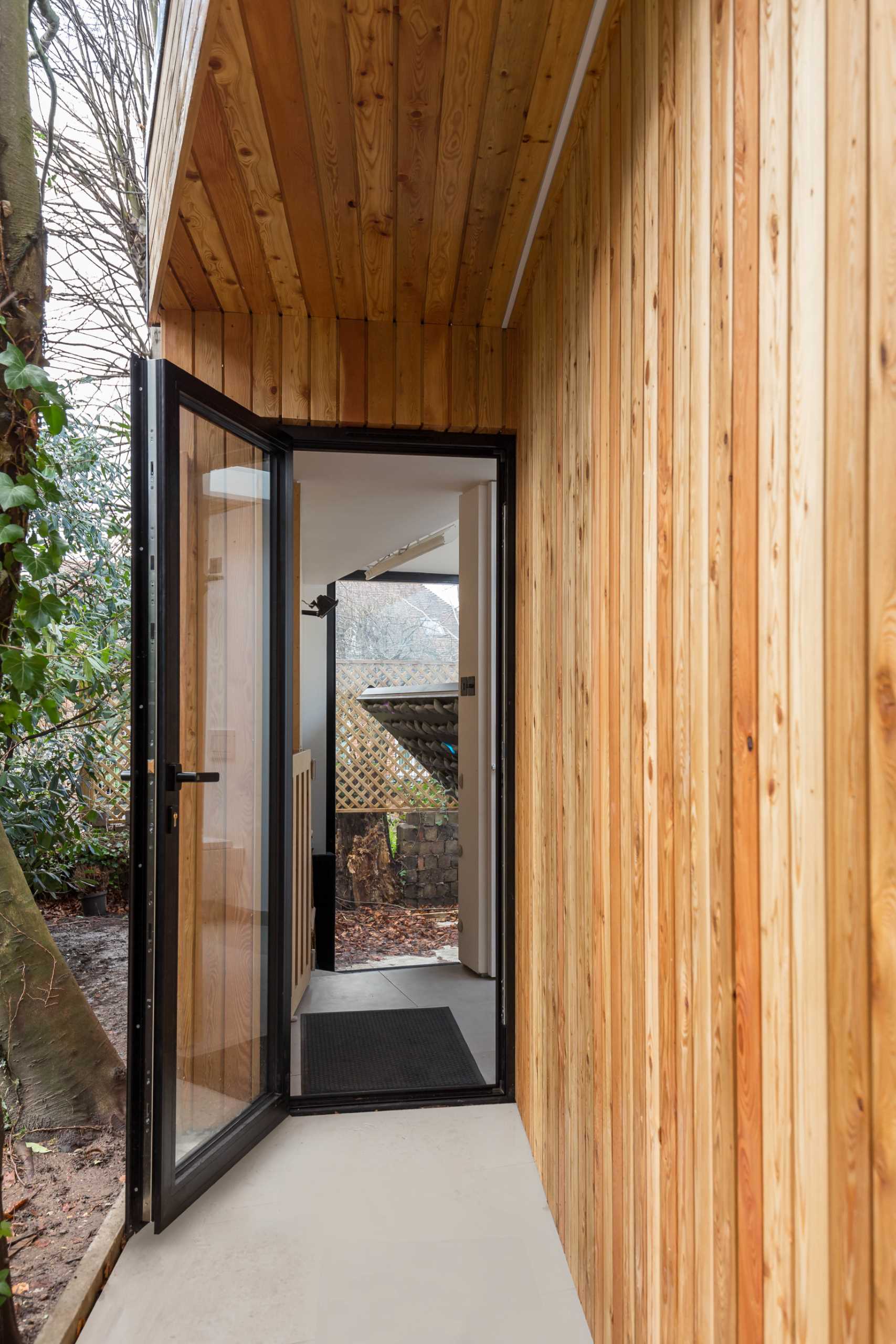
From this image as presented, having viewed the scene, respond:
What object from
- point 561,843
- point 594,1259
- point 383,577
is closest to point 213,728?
point 561,843

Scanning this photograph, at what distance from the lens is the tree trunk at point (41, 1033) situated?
2.34 m

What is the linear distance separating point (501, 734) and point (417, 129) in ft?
5.90

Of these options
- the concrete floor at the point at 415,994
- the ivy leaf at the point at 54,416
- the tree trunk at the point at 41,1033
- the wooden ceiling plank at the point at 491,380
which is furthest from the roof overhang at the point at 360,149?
the concrete floor at the point at 415,994

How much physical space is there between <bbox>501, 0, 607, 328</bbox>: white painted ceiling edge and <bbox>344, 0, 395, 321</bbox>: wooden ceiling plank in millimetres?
365

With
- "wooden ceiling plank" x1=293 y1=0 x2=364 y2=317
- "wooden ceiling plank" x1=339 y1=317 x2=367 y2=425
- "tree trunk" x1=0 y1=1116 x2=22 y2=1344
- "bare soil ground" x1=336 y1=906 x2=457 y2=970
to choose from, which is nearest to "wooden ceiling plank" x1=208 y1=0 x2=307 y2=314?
"wooden ceiling plank" x1=293 y1=0 x2=364 y2=317

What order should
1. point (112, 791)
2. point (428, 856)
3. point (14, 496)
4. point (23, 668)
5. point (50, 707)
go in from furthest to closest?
point (428, 856) → point (112, 791) → point (50, 707) → point (23, 668) → point (14, 496)

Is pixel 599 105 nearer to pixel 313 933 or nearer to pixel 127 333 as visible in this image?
pixel 127 333

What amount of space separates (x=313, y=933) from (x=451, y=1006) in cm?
98

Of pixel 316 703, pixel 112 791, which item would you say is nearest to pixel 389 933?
pixel 316 703

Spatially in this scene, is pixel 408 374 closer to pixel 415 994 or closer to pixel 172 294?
pixel 172 294

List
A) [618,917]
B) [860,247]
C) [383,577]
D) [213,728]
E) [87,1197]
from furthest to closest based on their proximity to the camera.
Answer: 1. [383,577]
2. [213,728]
3. [87,1197]
4. [618,917]
5. [860,247]

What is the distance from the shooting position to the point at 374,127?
1812 millimetres

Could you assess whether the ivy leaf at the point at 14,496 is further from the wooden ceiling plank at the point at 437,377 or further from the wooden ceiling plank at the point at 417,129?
the wooden ceiling plank at the point at 437,377

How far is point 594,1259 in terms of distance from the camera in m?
1.67
